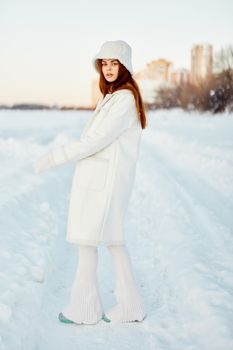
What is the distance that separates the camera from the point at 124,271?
3.83m

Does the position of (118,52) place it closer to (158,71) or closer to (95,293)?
(95,293)

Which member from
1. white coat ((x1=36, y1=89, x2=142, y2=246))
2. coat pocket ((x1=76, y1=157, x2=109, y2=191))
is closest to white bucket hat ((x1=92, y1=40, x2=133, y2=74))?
white coat ((x1=36, y1=89, x2=142, y2=246))

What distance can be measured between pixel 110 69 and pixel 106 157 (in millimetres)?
611

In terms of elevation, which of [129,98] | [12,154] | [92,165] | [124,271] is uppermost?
[129,98]

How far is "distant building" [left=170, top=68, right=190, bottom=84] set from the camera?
56328 mm

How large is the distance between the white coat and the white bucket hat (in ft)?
0.65

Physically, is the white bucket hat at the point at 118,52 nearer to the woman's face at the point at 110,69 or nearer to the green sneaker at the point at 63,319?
the woman's face at the point at 110,69

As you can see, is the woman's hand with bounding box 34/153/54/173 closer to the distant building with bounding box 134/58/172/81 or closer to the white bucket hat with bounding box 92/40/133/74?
the white bucket hat with bounding box 92/40/133/74

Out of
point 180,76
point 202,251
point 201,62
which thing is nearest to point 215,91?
point 201,62

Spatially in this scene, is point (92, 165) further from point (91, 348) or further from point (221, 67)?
point (221, 67)

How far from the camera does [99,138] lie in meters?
3.49

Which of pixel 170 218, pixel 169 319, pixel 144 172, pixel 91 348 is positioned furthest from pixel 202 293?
pixel 144 172

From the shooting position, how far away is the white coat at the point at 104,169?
11.6 ft

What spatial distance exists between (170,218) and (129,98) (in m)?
3.70
